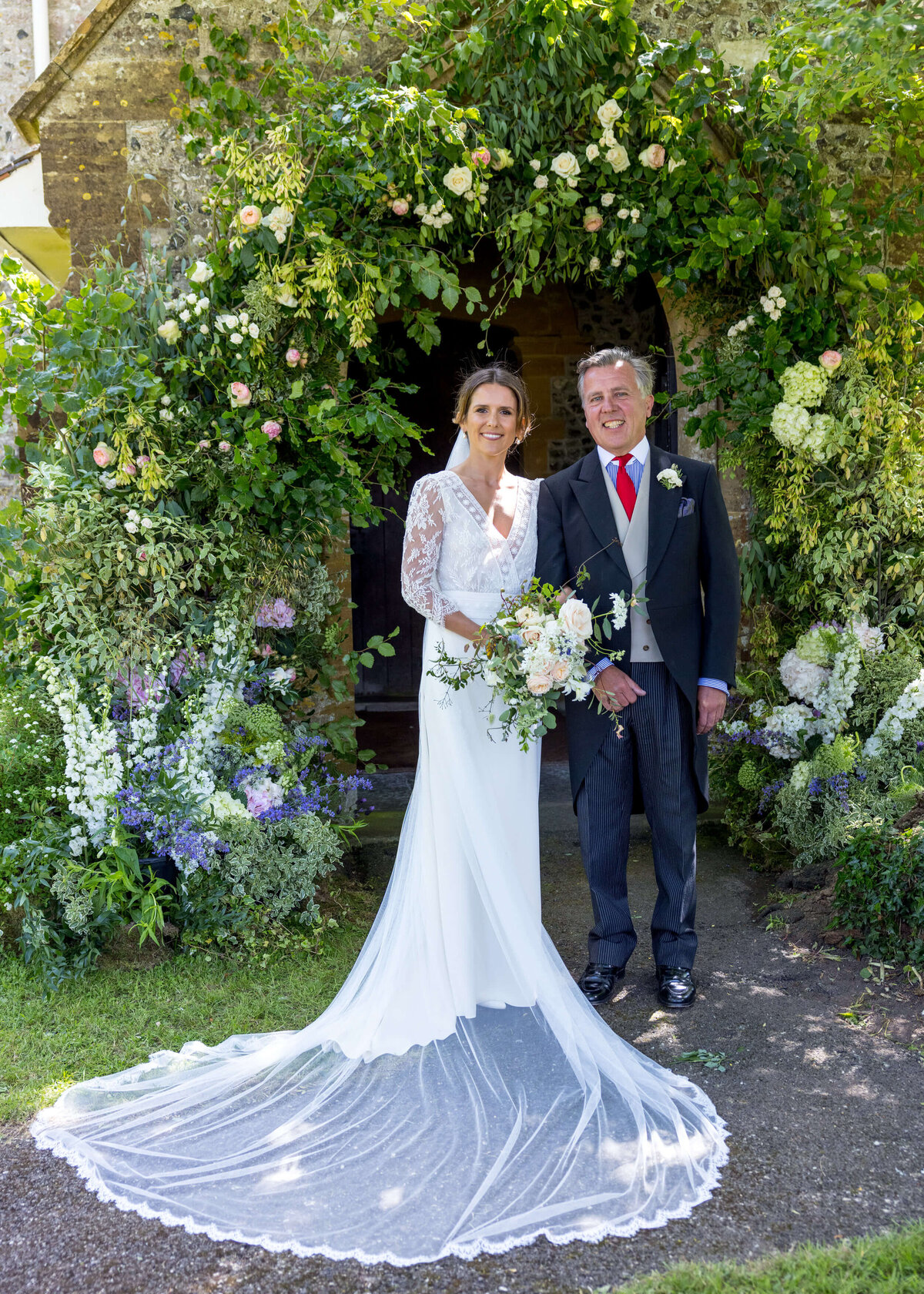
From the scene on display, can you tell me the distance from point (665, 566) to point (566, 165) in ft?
6.08

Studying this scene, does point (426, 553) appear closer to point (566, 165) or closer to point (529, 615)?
point (529, 615)

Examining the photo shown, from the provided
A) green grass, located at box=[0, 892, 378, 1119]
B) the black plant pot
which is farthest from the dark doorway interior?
green grass, located at box=[0, 892, 378, 1119]

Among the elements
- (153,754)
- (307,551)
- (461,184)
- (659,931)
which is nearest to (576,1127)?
(659,931)

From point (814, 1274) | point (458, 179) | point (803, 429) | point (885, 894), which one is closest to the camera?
point (814, 1274)

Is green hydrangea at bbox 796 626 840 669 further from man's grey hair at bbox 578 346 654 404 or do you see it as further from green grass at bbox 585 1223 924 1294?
green grass at bbox 585 1223 924 1294

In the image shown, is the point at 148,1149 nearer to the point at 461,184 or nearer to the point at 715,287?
the point at 461,184

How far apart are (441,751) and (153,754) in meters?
1.12

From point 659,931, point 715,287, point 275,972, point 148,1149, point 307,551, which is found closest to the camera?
point 148,1149

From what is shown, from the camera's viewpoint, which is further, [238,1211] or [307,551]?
[307,551]

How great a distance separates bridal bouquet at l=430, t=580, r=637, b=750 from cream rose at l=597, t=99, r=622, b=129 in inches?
83.4

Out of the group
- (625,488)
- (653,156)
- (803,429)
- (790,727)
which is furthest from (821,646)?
(653,156)

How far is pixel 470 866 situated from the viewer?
2992mm

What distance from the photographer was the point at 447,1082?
256 centimetres

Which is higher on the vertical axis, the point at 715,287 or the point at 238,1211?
the point at 715,287
